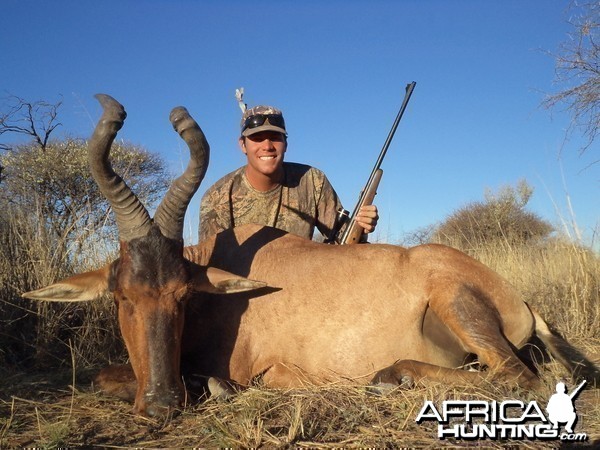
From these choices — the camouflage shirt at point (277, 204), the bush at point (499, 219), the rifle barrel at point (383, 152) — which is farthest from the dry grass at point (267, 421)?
the bush at point (499, 219)

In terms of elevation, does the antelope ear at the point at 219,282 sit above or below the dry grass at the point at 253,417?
above

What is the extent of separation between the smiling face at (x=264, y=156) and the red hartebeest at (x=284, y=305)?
1.57m

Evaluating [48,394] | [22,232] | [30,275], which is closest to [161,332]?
[48,394]

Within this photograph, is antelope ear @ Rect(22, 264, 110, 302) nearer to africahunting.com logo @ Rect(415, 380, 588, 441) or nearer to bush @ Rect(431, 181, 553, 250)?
africahunting.com logo @ Rect(415, 380, 588, 441)

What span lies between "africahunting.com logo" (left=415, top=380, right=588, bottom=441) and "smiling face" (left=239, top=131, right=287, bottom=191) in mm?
3730

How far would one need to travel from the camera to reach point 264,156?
629 centimetres

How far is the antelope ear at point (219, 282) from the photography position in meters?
4.05

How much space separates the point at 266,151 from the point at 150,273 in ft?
9.71

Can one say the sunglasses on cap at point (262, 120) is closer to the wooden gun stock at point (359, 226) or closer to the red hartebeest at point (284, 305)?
the wooden gun stock at point (359, 226)

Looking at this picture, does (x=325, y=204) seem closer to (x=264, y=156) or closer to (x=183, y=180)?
(x=264, y=156)

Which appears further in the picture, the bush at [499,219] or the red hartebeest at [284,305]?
the bush at [499,219]

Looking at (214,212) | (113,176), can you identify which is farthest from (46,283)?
(113,176)

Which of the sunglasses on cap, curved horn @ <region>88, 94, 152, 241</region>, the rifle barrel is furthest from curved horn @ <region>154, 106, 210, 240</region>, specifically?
the rifle barrel

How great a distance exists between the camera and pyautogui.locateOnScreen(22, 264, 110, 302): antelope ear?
13.1 feet
